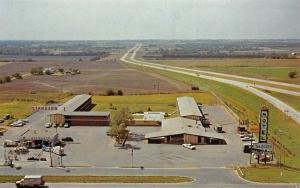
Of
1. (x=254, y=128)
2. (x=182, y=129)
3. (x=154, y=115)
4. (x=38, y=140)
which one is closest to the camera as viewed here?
(x=38, y=140)

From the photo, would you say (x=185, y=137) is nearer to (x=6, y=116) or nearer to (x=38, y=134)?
(x=38, y=134)

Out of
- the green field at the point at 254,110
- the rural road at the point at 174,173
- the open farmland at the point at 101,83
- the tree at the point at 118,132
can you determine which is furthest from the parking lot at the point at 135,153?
the open farmland at the point at 101,83

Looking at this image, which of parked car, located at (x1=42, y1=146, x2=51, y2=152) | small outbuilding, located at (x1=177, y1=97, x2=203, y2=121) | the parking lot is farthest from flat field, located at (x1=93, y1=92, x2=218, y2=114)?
parked car, located at (x1=42, y1=146, x2=51, y2=152)

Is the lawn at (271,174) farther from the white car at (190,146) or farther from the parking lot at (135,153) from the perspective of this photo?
the white car at (190,146)

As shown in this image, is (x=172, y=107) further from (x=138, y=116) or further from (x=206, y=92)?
(x=206, y=92)

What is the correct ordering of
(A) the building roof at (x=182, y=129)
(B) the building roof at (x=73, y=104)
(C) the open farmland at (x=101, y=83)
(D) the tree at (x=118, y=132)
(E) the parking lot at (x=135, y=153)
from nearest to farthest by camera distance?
(E) the parking lot at (x=135, y=153) < (D) the tree at (x=118, y=132) < (A) the building roof at (x=182, y=129) < (B) the building roof at (x=73, y=104) < (C) the open farmland at (x=101, y=83)

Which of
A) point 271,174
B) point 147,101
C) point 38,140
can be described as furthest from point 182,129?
point 147,101

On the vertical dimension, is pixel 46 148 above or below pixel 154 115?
below
